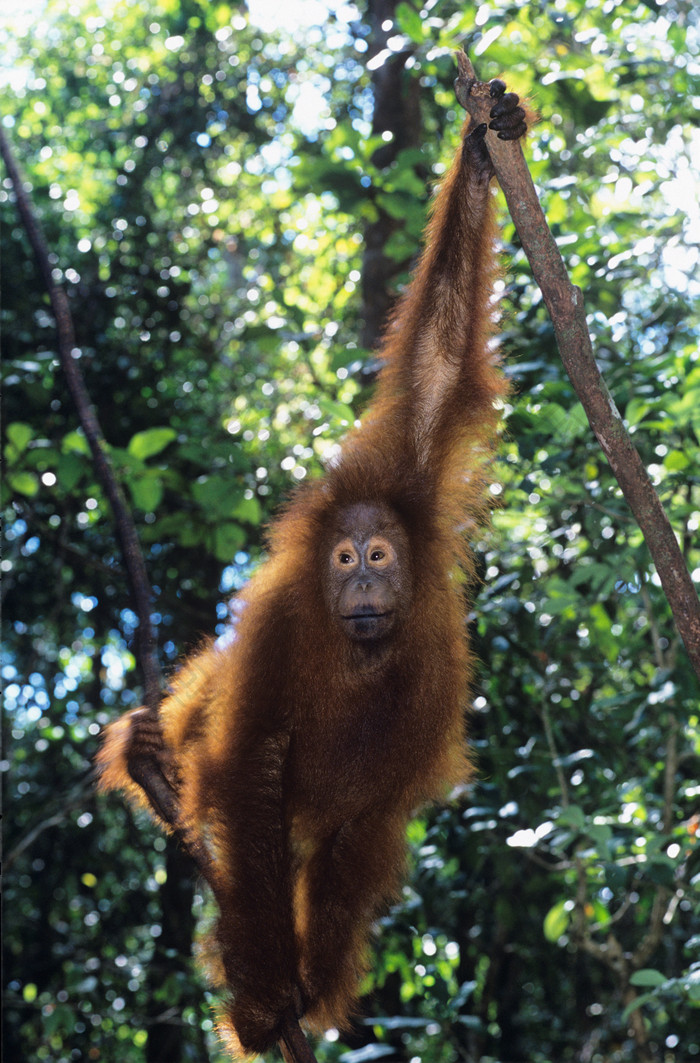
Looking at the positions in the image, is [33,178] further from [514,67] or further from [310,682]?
[310,682]

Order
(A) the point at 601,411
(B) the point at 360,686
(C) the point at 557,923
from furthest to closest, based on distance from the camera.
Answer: (C) the point at 557,923, (B) the point at 360,686, (A) the point at 601,411

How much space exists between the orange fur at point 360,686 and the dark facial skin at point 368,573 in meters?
0.04

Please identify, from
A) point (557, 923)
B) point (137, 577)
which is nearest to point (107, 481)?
point (137, 577)

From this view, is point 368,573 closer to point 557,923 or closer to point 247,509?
point 247,509

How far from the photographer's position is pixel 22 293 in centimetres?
560

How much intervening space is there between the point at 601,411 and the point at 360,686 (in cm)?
127

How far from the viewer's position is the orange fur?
2686mm

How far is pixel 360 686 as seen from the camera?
279cm

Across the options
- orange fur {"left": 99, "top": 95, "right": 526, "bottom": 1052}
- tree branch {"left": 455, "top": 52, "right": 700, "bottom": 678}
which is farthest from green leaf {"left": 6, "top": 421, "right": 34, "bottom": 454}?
tree branch {"left": 455, "top": 52, "right": 700, "bottom": 678}

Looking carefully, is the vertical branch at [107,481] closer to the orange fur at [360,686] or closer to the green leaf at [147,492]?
the orange fur at [360,686]

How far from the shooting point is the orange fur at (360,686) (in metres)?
2.69

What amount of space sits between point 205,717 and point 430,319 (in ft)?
4.69

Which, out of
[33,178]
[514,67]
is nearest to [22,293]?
[33,178]

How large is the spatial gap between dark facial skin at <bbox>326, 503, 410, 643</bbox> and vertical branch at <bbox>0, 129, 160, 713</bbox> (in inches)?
22.5
